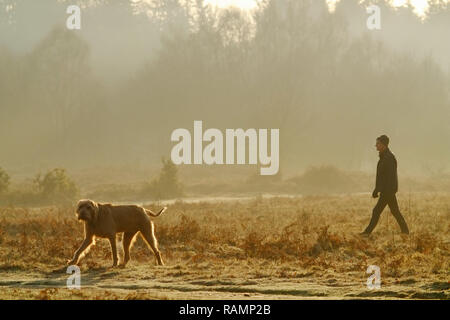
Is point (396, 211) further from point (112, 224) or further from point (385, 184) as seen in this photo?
point (112, 224)

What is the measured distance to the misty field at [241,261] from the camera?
991cm

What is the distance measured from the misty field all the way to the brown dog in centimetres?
40

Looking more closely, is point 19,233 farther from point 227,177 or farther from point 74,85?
point 74,85

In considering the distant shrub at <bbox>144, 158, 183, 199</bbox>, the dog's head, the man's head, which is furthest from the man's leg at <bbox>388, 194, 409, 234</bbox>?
the distant shrub at <bbox>144, 158, 183, 199</bbox>

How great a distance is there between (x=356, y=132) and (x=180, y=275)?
1842 inches

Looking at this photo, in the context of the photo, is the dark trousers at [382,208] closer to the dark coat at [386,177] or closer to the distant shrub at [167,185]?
the dark coat at [386,177]

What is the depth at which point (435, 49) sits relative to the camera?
81750 millimetres

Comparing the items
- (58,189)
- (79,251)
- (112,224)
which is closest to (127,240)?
(112,224)

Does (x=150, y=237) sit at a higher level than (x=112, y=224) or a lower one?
lower

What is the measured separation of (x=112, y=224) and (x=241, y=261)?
2.61 meters

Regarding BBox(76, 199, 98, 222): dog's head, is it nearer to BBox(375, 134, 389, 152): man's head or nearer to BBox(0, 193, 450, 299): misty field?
BBox(0, 193, 450, 299): misty field

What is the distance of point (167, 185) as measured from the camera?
3453cm

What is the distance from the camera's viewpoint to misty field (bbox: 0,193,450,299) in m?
9.91
